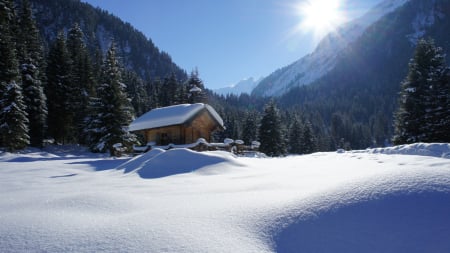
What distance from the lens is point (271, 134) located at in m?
38.9

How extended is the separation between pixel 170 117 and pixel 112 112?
→ 6659mm

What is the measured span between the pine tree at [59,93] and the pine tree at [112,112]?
34.6ft

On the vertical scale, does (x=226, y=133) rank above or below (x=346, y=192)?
above

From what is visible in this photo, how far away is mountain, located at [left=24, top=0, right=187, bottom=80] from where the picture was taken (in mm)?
140750

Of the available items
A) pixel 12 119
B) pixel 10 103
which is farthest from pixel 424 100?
pixel 10 103

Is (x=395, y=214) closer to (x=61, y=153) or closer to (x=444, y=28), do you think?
(x=61, y=153)

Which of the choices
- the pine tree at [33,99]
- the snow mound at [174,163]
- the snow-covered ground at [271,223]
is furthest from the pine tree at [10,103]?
the snow-covered ground at [271,223]

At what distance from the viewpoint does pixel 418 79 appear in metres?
22.3

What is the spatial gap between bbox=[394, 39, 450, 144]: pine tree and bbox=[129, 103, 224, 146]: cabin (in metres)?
15.2

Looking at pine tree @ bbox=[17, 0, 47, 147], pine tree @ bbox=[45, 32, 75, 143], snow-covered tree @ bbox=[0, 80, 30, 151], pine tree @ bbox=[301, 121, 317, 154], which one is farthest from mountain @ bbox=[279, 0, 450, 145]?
snow-covered tree @ bbox=[0, 80, 30, 151]

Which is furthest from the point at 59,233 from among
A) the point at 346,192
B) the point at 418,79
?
the point at 418,79

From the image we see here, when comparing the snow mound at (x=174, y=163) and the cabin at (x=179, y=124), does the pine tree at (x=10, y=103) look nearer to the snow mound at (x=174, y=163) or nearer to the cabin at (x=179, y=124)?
the cabin at (x=179, y=124)

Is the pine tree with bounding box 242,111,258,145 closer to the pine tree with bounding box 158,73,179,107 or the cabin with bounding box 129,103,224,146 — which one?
the pine tree with bounding box 158,73,179,107

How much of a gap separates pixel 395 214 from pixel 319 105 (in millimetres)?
174237
